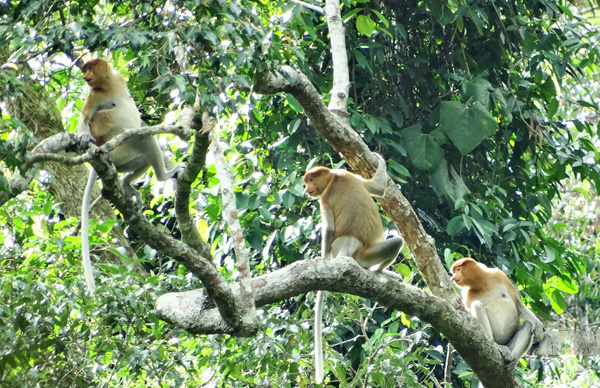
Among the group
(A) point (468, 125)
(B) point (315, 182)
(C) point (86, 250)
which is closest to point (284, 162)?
(B) point (315, 182)

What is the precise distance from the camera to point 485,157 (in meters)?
6.21

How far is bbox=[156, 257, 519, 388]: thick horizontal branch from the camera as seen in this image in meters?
3.53

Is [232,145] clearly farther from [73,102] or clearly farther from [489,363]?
[489,363]

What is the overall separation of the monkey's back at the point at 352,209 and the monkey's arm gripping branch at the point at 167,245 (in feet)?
4.96

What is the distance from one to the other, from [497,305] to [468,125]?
132 centimetres

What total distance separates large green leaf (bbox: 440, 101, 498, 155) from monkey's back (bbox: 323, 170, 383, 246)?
3.02 ft

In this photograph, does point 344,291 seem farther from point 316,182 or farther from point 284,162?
point 284,162

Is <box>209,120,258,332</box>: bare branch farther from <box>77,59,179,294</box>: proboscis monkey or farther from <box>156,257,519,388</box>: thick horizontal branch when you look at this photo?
<box>77,59,179,294</box>: proboscis monkey

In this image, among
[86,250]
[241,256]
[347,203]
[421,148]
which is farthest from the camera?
[421,148]

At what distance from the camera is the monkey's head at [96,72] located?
4219 millimetres

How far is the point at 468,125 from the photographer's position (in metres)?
5.22

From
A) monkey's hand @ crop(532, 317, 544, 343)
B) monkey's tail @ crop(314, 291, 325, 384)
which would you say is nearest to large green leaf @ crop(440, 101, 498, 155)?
monkey's hand @ crop(532, 317, 544, 343)

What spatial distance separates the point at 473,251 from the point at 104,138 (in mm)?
3227

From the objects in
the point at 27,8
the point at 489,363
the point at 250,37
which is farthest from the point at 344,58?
the point at 27,8
